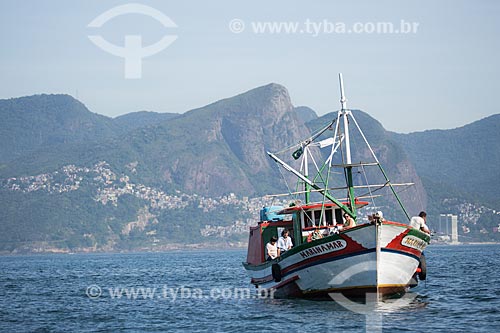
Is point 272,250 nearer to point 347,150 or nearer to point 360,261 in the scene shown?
point 347,150

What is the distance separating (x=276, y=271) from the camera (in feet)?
158

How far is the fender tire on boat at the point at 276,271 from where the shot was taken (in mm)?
47969

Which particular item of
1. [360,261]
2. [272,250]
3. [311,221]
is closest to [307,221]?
[311,221]

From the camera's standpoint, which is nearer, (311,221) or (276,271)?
(276,271)

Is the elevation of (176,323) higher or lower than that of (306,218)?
lower

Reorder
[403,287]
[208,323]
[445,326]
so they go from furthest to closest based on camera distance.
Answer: [403,287], [208,323], [445,326]

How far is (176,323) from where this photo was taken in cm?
4153

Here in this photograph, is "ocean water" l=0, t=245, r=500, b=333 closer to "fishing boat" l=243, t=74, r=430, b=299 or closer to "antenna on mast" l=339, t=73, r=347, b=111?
"fishing boat" l=243, t=74, r=430, b=299

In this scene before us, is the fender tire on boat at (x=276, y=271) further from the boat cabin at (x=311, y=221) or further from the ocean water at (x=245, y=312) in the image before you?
the boat cabin at (x=311, y=221)

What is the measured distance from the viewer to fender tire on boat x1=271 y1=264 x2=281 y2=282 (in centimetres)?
4797

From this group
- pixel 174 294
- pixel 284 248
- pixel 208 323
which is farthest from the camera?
pixel 174 294

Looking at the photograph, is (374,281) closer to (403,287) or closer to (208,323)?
(403,287)

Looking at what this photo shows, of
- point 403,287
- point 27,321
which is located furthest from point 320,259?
point 27,321

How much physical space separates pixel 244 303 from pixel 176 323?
912 cm
